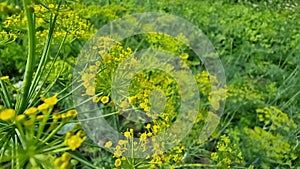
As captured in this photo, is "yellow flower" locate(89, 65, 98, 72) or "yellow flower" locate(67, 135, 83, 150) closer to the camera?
"yellow flower" locate(67, 135, 83, 150)

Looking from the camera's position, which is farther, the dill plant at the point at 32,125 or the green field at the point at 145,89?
the green field at the point at 145,89

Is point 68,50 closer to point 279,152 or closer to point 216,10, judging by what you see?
point 279,152

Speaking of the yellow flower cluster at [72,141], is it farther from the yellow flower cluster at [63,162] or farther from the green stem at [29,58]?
the green stem at [29,58]

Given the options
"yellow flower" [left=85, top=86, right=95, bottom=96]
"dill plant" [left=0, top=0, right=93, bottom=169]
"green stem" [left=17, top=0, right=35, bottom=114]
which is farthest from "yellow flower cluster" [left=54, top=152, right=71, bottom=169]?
"yellow flower" [left=85, top=86, right=95, bottom=96]

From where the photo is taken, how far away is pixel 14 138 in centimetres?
80

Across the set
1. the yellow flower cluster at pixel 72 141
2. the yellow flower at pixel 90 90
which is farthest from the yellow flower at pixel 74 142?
the yellow flower at pixel 90 90

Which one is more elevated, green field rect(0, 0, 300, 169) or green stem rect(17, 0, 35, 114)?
green stem rect(17, 0, 35, 114)

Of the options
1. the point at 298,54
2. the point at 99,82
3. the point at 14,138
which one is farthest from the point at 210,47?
the point at 14,138

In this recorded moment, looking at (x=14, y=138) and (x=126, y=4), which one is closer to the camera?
(x=14, y=138)

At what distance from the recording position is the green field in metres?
0.81

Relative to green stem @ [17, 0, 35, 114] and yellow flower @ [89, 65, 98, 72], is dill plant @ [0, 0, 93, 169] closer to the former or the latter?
green stem @ [17, 0, 35, 114]

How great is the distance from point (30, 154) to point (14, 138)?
0.23 meters

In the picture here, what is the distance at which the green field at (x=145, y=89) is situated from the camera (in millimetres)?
808

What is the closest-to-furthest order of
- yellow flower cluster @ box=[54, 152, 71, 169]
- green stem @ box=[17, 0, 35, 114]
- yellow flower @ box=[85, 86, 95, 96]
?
yellow flower cluster @ box=[54, 152, 71, 169] < green stem @ box=[17, 0, 35, 114] < yellow flower @ box=[85, 86, 95, 96]
